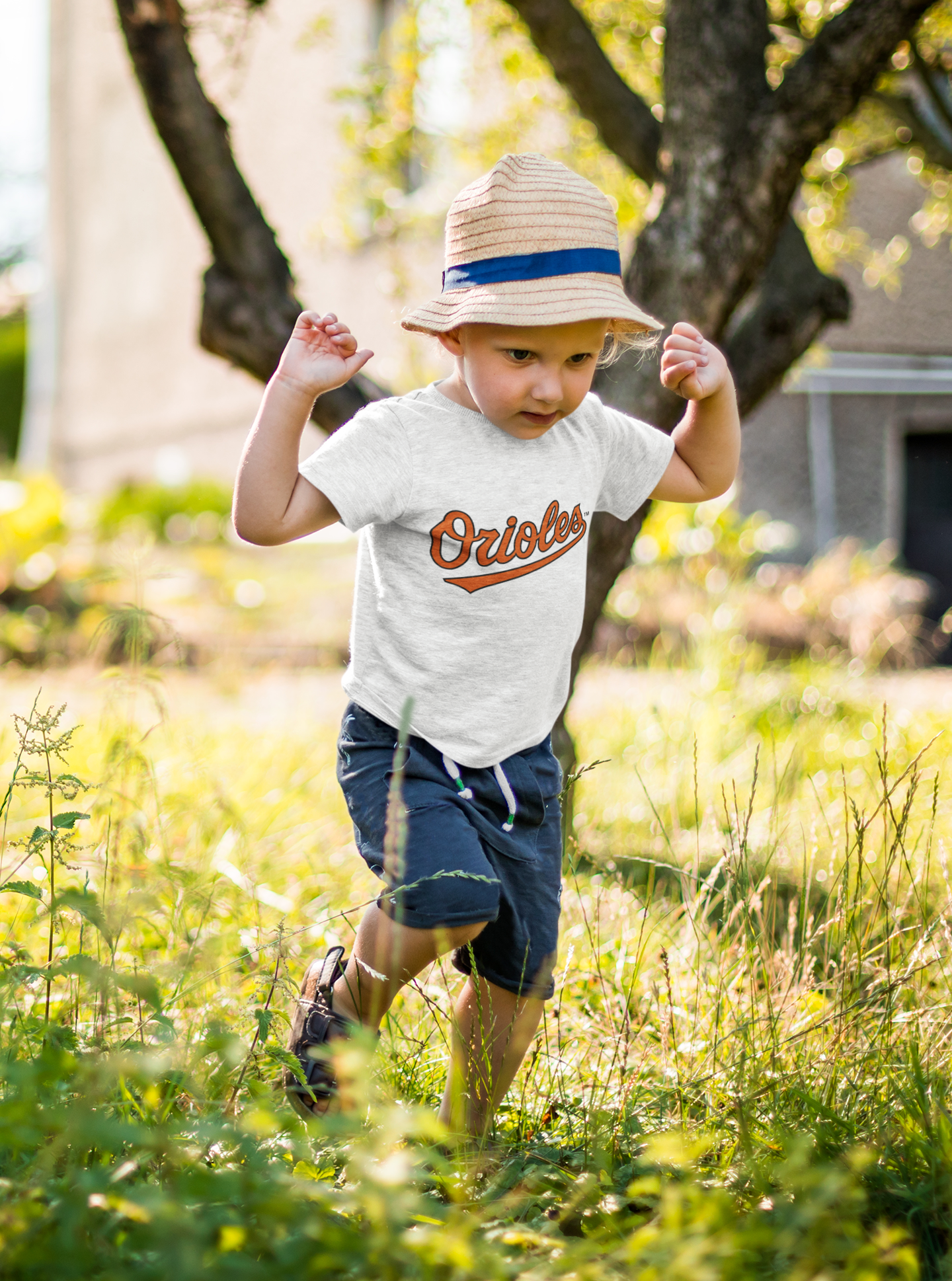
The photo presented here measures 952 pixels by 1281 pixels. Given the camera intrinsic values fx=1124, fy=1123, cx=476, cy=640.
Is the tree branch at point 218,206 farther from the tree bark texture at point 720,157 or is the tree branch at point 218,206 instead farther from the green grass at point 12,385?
the green grass at point 12,385

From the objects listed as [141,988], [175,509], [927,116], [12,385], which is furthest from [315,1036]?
[12,385]

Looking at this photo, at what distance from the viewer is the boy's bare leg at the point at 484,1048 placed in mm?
1728

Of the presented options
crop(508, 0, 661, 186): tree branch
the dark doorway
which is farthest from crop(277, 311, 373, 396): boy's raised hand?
the dark doorway

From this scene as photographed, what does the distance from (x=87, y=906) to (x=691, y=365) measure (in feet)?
4.19

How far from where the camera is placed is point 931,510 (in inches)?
337

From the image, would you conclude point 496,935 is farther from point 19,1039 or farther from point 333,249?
point 333,249

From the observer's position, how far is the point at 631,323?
1.89m

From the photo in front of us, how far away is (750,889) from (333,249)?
34.9 feet

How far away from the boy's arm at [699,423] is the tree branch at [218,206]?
46.7 inches

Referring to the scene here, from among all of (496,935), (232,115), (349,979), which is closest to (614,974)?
(496,935)

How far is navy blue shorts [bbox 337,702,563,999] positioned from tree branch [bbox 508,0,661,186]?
2578mm

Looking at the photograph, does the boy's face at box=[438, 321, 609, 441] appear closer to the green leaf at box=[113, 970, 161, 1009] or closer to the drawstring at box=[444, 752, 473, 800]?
the drawstring at box=[444, 752, 473, 800]

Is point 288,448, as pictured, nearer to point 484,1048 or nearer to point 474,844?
point 474,844

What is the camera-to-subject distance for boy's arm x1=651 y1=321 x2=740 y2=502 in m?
1.94
